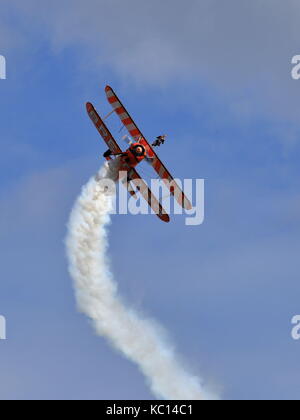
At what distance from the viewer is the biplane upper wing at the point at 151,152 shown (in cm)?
9294

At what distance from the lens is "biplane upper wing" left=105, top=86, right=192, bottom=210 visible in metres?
92.9

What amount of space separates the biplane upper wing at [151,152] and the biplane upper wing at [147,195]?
4.25 feet

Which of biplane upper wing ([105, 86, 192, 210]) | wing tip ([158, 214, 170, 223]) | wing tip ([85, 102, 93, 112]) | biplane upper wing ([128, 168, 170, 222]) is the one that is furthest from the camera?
wing tip ([158, 214, 170, 223])

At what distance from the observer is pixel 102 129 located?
3688 inches

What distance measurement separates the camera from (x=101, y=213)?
9638 centimetres

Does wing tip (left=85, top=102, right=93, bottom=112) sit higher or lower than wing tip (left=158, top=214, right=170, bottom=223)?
higher

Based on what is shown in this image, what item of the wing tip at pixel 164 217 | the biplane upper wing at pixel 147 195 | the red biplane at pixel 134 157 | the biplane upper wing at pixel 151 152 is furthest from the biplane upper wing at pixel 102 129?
the wing tip at pixel 164 217

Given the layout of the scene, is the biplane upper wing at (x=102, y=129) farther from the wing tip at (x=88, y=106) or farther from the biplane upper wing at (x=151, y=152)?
the biplane upper wing at (x=151, y=152)

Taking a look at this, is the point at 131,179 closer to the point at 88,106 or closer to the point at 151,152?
the point at 151,152

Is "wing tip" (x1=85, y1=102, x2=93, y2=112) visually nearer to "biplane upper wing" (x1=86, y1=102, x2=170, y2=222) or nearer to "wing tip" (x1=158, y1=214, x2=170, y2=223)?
"biplane upper wing" (x1=86, y1=102, x2=170, y2=222)

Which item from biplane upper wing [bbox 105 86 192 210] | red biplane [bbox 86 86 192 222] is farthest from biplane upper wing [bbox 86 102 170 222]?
biplane upper wing [bbox 105 86 192 210]

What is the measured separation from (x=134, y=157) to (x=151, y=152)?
5.70 feet
